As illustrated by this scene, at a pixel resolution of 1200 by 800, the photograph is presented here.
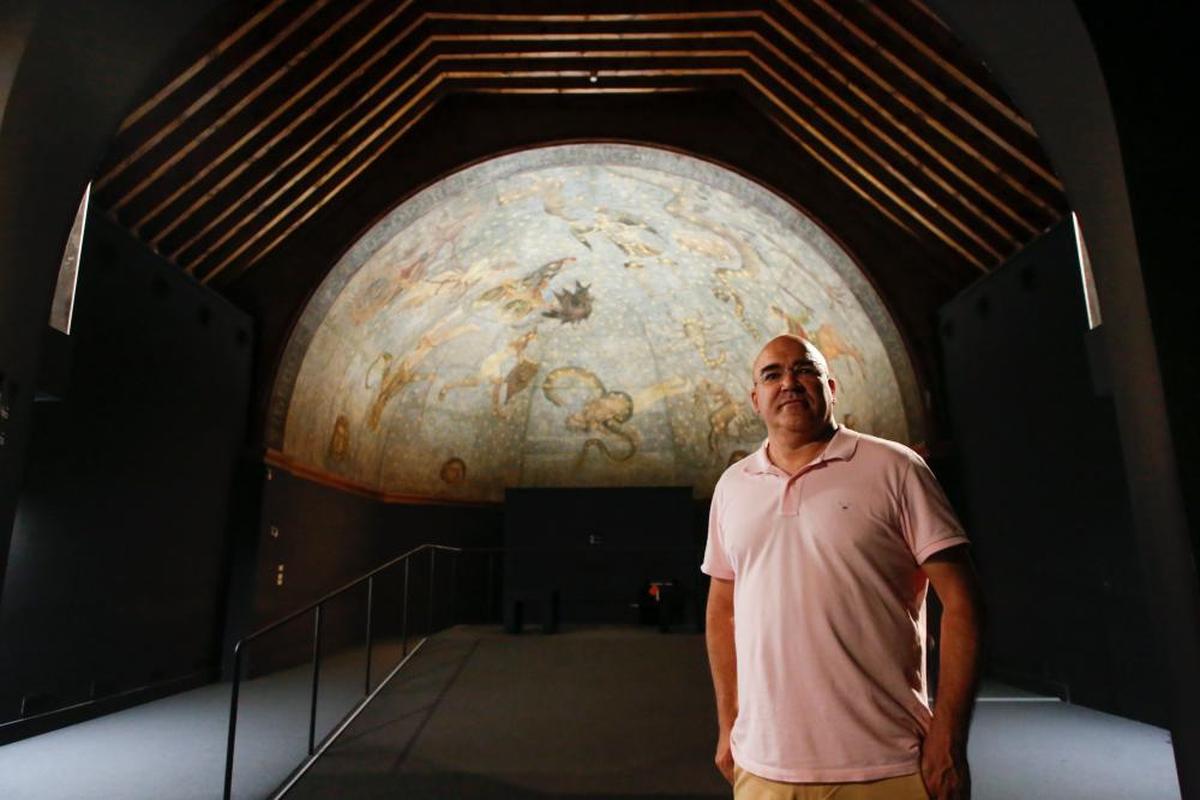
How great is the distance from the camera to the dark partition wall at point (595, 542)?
49.9ft

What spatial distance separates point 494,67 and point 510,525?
8.78 meters

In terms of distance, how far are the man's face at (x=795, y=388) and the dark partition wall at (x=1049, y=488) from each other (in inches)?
245

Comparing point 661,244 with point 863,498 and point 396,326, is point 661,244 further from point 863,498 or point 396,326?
point 863,498

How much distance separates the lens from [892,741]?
1.83 m

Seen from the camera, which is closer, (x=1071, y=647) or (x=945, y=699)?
(x=945, y=699)

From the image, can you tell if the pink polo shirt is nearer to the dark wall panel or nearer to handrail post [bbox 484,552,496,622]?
the dark wall panel

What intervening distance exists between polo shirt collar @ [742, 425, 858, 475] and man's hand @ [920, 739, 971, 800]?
719 mm

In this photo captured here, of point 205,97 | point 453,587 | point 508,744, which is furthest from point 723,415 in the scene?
point 205,97

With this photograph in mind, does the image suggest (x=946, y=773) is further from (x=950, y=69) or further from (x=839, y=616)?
(x=950, y=69)

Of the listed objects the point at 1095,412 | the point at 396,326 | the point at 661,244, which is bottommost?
the point at 1095,412

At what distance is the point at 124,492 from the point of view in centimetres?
795

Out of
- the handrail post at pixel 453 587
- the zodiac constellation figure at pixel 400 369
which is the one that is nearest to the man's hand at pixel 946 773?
the handrail post at pixel 453 587

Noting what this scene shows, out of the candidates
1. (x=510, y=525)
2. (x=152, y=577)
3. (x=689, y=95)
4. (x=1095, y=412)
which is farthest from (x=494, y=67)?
(x=510, y=525)

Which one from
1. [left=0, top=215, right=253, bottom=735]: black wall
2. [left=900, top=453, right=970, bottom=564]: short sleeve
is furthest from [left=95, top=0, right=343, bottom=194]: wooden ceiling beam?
[left=900, top=453, right=970, bottom=564]: short sleeve
